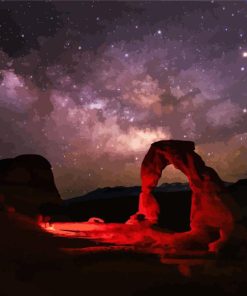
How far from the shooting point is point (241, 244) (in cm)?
2203

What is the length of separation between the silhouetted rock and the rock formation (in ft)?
39.9

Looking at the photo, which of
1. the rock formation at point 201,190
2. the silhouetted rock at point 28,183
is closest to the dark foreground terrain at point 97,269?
the rock formation at point 201,190

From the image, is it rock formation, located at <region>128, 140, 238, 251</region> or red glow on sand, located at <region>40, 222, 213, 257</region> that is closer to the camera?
red glow on sand, located at <region>40, 222, 213, 257</region>

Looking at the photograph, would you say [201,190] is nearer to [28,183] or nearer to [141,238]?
[141,238]

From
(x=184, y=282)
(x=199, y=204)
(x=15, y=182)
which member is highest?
(x=15, y=182)

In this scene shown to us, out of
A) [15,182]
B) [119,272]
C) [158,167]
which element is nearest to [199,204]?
[158,167]

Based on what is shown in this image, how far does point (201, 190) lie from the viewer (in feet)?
83.3

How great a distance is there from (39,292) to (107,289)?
2.06 metres

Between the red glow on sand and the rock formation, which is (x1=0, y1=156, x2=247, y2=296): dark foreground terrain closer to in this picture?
the red glow on sand

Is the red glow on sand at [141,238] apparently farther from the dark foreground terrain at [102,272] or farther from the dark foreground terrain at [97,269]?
the dark foreground terrain at [102,272]

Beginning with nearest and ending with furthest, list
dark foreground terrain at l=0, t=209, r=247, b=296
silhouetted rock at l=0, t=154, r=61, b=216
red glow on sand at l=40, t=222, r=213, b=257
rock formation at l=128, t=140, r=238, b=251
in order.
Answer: dark foreground terrain at l=0, t=209, r=247, b=296, red glow on sand at l=40, t=222, r=213, b=257, rock formation at l=128, t=140, r=238, b=251, silhouetted rock at l=0, t=154, r=61, b=216

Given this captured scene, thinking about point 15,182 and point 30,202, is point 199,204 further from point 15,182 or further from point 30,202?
point 15,182

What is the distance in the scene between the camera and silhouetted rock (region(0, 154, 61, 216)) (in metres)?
33.8

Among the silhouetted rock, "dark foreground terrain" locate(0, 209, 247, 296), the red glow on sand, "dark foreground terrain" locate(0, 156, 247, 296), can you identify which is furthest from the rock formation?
the silhouetted rock
